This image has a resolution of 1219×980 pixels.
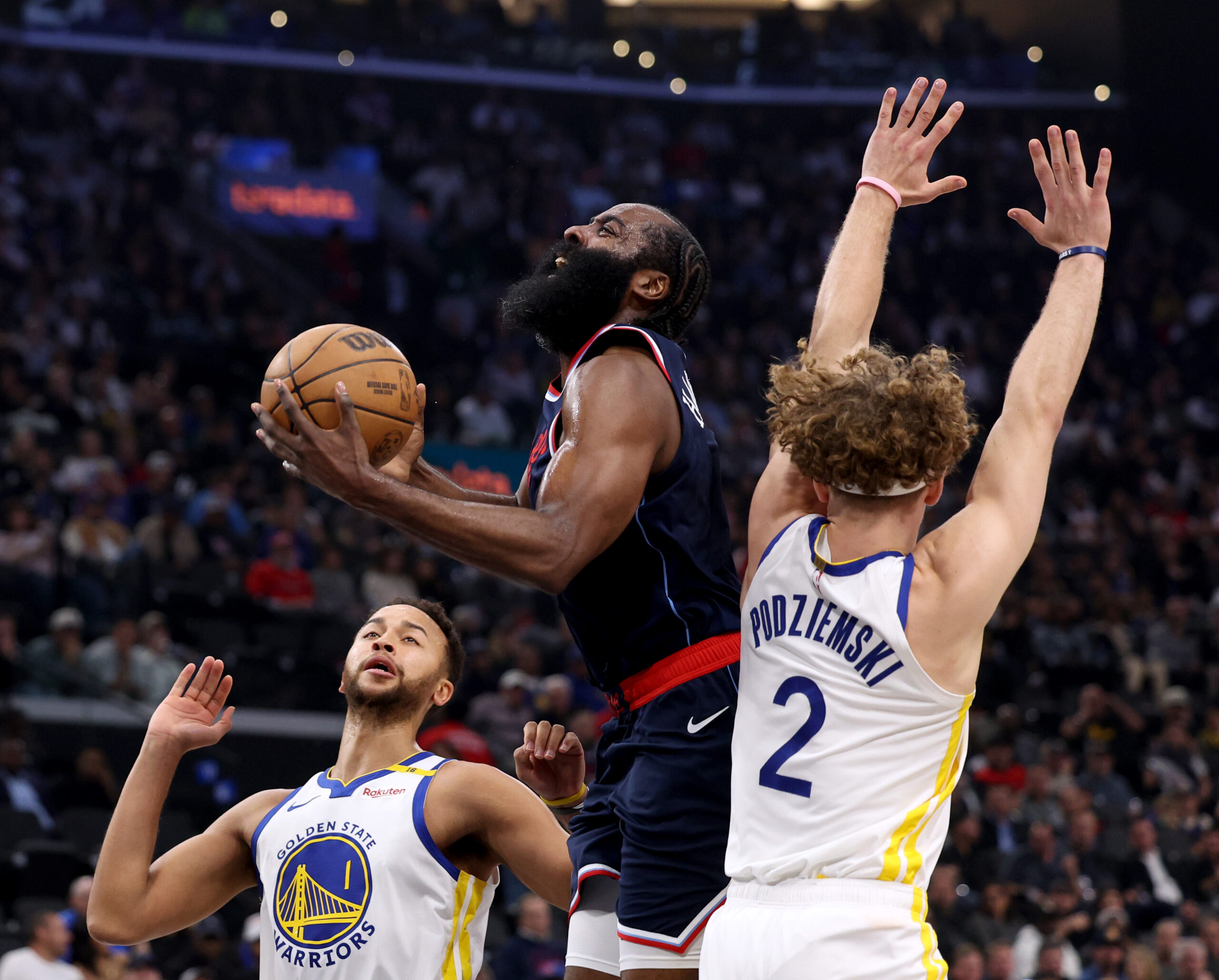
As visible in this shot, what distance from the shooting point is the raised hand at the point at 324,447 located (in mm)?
2844

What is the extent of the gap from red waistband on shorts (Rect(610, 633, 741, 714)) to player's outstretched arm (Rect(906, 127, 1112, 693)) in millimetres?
671

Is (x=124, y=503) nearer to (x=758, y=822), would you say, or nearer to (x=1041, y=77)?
(x=758, y=822)

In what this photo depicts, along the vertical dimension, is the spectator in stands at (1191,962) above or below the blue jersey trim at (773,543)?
below

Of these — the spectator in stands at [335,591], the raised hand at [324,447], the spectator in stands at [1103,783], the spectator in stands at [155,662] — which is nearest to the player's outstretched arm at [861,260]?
the raised hand at [324,447]

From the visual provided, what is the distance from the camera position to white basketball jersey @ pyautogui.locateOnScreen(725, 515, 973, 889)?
2.66 m

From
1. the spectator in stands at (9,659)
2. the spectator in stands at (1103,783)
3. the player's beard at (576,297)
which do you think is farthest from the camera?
the spectator in stands at (1103,783)

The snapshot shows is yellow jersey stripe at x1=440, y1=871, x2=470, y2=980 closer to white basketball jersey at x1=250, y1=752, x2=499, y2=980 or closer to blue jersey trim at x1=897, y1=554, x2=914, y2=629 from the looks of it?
white basketball jersey at x1=250, y1=752, x2=499, y2=980

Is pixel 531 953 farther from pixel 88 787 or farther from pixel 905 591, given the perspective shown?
pixel 905 591

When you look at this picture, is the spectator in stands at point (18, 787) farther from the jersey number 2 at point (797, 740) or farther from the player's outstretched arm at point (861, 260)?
the jersey number 2 at point (797, 740)

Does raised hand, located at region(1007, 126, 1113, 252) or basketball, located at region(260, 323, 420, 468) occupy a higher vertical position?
raised hand, located at region(1007, 126, 1113, 252)

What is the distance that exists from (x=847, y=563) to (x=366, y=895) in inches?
65.7

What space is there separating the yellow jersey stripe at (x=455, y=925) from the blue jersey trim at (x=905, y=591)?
163 cm

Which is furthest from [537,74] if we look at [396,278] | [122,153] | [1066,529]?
[1066,529]

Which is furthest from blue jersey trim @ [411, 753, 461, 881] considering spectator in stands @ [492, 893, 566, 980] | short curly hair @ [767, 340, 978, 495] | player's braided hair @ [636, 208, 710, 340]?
spectator in stands @ [492, 893, 566, 980]
